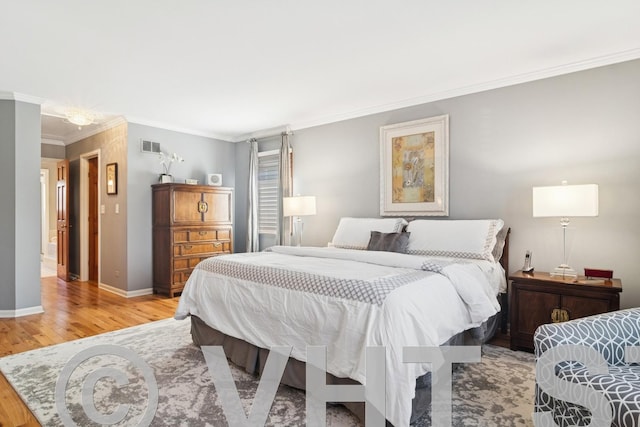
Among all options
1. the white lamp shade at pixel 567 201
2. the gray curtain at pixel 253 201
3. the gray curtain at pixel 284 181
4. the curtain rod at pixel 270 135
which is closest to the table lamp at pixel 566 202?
the white lamp shade at pixel 567 201

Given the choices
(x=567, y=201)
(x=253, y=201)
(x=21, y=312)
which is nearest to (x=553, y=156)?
(x=567, y=201)

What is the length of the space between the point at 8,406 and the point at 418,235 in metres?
3.24

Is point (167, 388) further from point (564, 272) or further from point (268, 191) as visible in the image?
point (268, 191)

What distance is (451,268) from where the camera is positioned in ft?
7.49

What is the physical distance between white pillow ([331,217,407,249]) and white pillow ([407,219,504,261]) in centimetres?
27

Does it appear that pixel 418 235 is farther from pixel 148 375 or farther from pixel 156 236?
pixel 156 236

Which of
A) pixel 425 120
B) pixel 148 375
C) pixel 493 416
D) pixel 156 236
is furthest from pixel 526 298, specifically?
pixel 156 236

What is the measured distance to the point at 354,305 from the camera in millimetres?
1841

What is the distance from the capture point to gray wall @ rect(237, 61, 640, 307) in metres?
2.86

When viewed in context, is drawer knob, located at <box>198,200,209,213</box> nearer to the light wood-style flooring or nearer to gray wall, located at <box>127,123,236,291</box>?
gray wall, located at <box>127,123,236,291</box>

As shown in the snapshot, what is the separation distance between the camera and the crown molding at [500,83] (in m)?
2.90

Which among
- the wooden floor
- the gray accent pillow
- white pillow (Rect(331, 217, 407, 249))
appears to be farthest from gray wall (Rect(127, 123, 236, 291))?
the gray accent pillow

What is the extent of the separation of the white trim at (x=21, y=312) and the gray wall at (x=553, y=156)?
4131 mm

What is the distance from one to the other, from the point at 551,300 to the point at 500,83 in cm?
203
